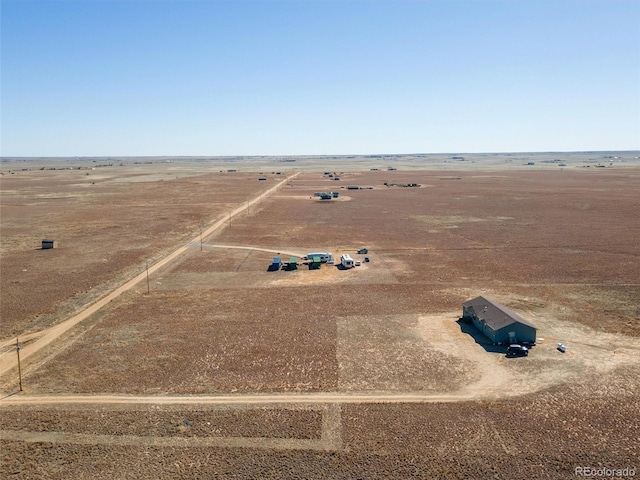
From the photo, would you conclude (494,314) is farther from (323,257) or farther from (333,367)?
(323,257)

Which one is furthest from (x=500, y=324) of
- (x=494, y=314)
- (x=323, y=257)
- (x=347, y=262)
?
(x=323, y=257)

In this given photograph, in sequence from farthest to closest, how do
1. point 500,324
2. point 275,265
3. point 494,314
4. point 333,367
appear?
point 275,265 → point 494,314 → point 500,324 → point 333,367

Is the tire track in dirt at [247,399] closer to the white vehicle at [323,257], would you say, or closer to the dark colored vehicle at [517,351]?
the dark colored vehicle at [517,351]

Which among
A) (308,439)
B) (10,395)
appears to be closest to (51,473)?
(10,395)

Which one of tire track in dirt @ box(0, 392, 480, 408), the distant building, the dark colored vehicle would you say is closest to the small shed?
the distant building

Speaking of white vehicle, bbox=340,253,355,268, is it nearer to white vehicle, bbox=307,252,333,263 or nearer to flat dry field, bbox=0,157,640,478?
flat dry field, bbox=0,157,640,478

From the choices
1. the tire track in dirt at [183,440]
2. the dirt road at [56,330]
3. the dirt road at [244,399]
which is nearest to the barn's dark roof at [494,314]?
the dirt road at [244,399]

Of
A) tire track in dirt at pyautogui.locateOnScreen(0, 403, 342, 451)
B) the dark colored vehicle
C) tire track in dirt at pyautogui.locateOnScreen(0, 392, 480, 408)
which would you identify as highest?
the dark colored vehicle
